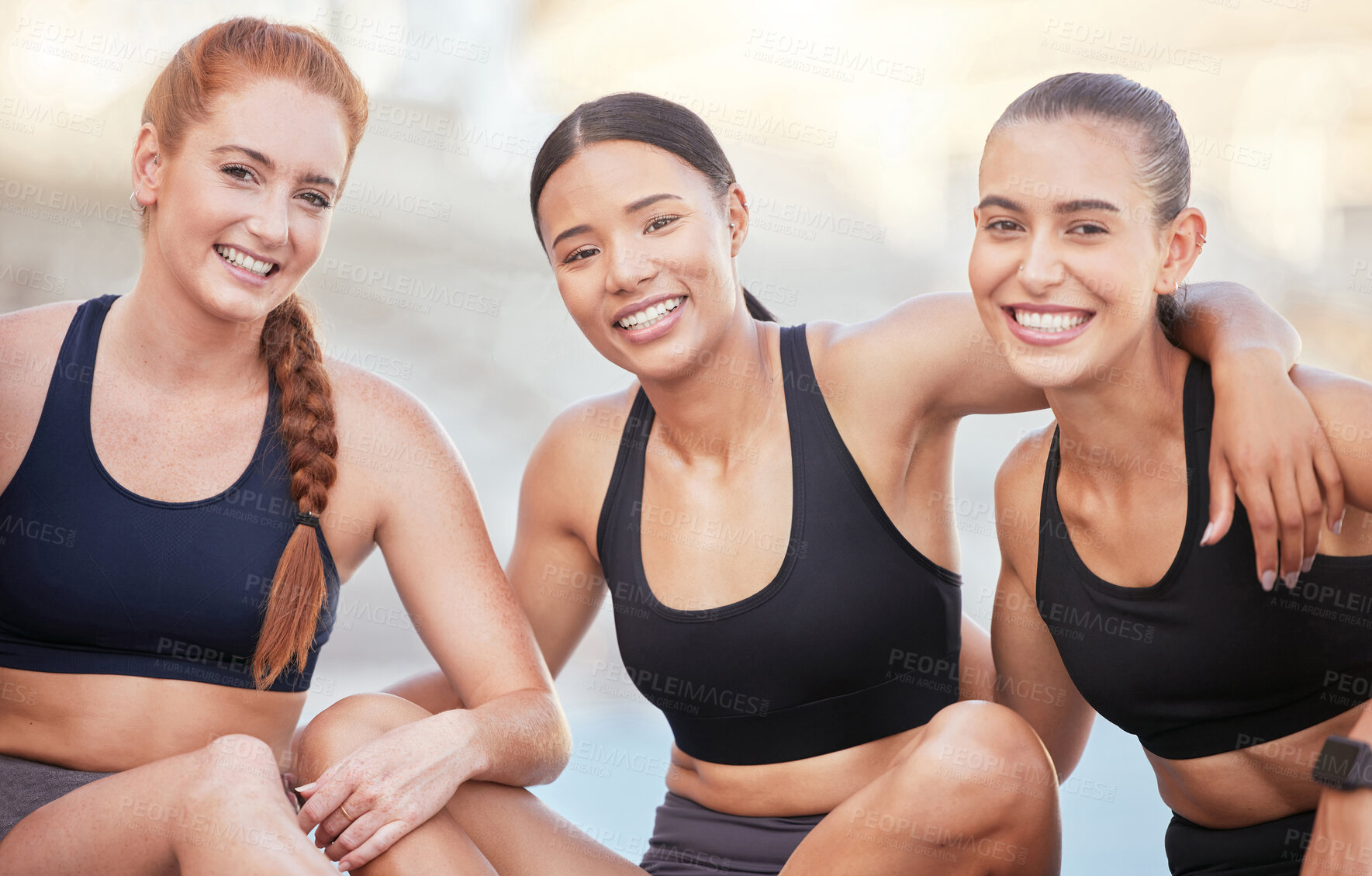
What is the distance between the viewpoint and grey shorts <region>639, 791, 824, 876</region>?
5.29 ft

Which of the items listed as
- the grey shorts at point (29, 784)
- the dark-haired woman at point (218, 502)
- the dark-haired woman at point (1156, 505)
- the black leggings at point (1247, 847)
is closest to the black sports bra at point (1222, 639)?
the dark-haired woman at point (1156, 505)

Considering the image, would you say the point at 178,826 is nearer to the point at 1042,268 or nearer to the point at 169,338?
the point at 169,338

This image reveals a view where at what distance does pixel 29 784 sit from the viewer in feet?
4.74

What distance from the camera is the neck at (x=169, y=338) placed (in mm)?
1604

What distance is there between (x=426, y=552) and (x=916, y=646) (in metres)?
0.68

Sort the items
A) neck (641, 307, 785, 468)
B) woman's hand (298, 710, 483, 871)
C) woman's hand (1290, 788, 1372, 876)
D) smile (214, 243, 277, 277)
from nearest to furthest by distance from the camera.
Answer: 1. woman's hand (1290, 788, 1372, 876)
2. woman's hand (298, 710, 483, 871)
3. smile (214, 243, 277, 277)
4. neck (641, 307, 785, 468)

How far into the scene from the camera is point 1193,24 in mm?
5000

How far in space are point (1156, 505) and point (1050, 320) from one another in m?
0.26

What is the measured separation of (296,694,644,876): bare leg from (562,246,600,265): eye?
0.62m

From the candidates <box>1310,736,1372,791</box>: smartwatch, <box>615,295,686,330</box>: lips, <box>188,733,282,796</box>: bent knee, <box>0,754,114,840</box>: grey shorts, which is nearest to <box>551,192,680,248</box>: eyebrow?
<box>615,295,686,330</box>: lips

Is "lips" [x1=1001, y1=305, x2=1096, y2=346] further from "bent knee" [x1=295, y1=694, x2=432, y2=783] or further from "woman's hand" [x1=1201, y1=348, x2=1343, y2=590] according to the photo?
"bent knee" [x1=295, y1=694, x2=432, y2=783]

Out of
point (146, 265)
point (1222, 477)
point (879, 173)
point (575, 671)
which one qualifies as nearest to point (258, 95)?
point (146, 265)

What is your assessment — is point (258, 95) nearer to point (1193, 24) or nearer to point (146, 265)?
point (146, 265)

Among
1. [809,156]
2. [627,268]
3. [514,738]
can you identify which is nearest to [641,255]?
[627,268]
